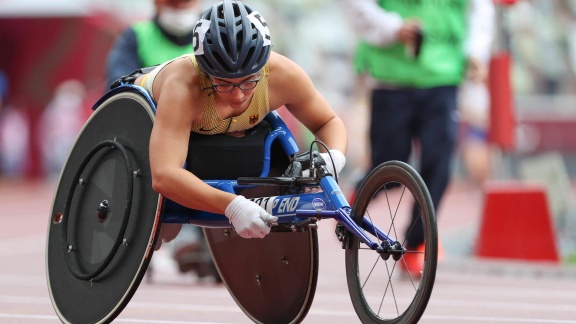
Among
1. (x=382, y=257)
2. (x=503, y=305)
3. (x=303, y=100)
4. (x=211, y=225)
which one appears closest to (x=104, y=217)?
(x=211, y=225)

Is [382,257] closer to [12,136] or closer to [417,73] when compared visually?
[417,73]

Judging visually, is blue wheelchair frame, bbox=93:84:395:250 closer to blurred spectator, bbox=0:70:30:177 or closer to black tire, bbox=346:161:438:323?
black tire, bbox=346:161:438:323

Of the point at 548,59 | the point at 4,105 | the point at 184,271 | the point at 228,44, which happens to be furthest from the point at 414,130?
the point at 4,105

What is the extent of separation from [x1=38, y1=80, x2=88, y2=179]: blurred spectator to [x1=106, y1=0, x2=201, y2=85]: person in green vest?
17864mm

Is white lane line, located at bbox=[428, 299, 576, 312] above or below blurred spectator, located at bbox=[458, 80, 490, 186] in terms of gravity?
below

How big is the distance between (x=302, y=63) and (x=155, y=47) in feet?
63.6

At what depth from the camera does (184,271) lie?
34.9ft

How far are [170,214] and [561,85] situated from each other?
2081cm

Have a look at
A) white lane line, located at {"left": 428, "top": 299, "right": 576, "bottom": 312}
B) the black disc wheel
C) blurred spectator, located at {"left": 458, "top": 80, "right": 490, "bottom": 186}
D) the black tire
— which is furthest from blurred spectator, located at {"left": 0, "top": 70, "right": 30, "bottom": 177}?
the black tire

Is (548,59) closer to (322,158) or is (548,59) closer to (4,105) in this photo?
(4,105)

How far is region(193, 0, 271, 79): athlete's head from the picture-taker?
6449 mm

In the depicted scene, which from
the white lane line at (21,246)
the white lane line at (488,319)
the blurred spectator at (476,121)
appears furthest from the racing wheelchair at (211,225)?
the blurred spectator at (476,121)

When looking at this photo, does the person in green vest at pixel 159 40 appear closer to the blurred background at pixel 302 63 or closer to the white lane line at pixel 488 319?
the white lane line at pixel 488 319

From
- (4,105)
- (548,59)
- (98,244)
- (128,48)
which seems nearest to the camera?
(98,244)
